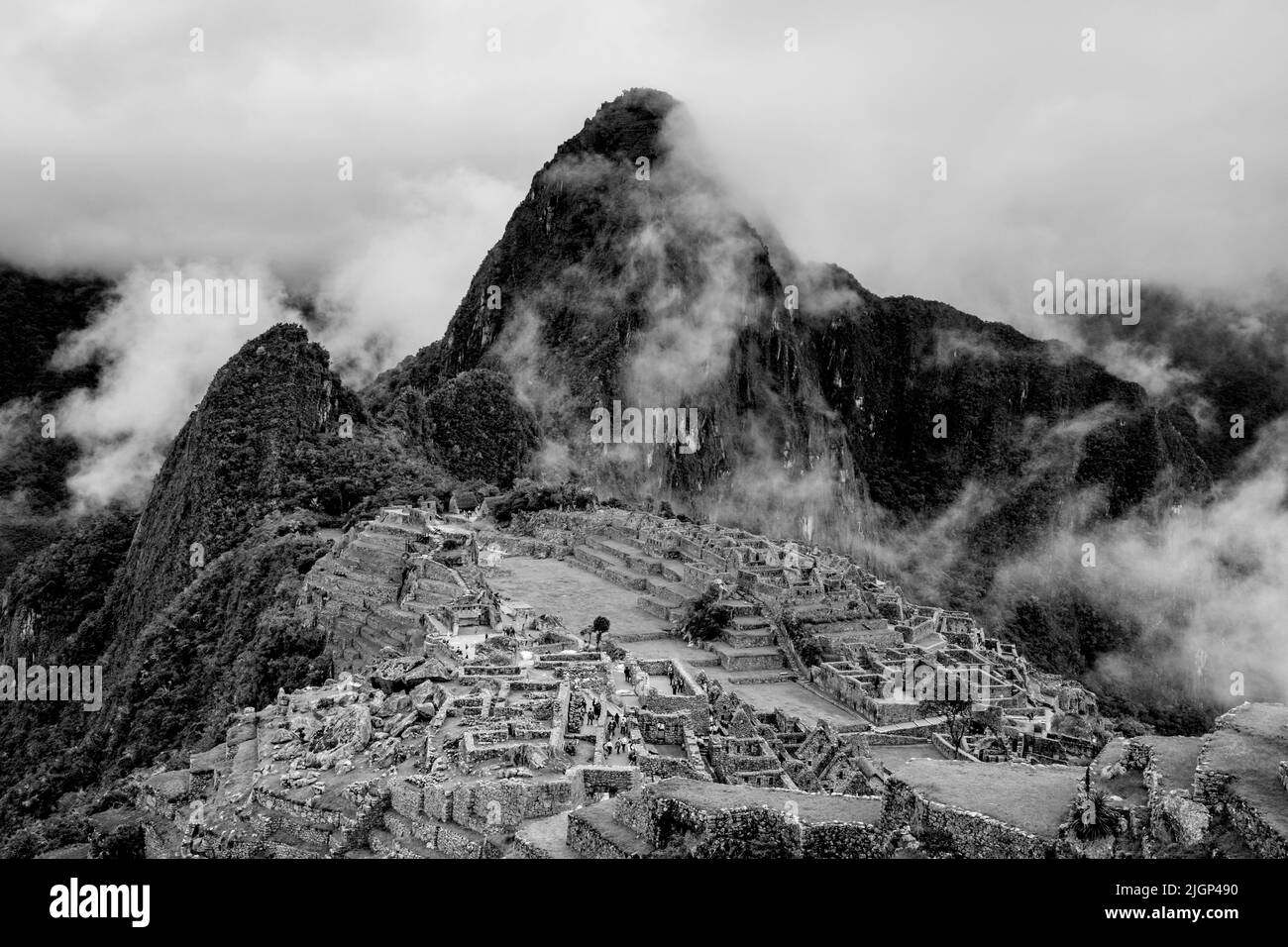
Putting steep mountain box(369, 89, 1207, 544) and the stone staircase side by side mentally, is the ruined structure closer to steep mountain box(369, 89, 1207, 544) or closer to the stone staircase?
the stone staircase

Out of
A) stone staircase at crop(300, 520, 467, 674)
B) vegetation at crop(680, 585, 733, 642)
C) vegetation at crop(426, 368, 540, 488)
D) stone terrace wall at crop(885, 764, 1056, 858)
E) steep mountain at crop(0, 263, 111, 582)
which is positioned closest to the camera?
stone terrace wall at crop(885, 764, 1056, 858)

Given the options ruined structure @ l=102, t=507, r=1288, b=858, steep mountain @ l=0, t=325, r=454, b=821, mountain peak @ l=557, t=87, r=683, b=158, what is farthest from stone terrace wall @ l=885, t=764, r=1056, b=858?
mountain peak @ l=557, t=87, r=683, b=158

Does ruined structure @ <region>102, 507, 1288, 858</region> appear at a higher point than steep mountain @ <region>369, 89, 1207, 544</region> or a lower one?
lower

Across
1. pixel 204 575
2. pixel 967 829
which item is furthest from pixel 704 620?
pixel 967 829

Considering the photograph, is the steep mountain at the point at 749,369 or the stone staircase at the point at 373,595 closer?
the stone staircase at the point at 373,595

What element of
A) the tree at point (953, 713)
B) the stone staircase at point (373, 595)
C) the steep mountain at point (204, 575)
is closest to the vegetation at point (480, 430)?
the steep mountain at point (204, 575)

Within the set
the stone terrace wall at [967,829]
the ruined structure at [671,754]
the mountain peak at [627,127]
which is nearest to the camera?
the stone terrace wall at [967,829]

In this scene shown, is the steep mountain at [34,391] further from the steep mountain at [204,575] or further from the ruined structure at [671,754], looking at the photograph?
the ruined structure at [671,754]

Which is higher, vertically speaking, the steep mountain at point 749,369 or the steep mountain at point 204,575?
the steep mountain at point 749,369

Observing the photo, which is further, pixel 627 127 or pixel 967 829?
pixel 627 127

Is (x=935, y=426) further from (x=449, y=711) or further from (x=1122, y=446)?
(x=449, y=711)

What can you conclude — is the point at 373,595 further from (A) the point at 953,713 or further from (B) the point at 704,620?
(A) the point at 953,713
